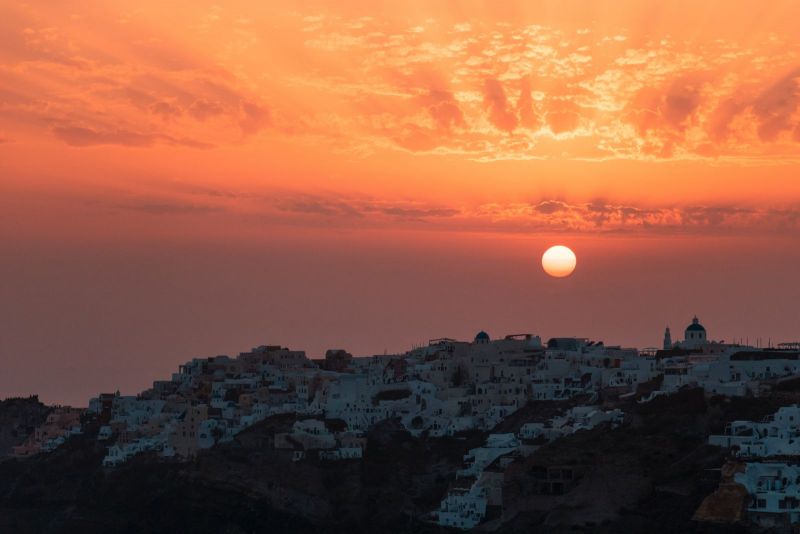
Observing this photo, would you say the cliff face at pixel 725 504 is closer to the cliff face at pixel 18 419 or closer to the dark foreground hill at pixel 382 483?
the dark foreground hill at pixel 382 483

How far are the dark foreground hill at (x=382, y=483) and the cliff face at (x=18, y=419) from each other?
12133mm

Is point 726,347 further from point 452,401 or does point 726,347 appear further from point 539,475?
point 539,475

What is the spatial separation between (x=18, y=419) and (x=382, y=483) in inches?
2158

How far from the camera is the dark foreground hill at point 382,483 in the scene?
97375 millimetres

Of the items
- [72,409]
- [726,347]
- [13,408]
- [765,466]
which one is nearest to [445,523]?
[765,466]

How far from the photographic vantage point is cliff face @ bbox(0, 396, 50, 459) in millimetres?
159375

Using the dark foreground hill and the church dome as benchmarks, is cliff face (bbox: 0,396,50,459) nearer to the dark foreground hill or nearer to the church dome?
the dark foreground hill

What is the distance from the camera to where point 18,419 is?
6417 inches

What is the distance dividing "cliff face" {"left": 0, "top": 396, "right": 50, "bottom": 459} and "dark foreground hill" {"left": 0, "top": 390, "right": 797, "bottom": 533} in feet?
39.8

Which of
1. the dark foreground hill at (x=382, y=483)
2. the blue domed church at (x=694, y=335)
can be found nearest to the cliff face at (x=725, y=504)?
the dark foreground hill at (x=382, y=483)

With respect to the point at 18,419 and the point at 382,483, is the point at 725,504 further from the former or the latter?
the point at 18,419

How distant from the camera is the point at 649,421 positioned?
106 metres

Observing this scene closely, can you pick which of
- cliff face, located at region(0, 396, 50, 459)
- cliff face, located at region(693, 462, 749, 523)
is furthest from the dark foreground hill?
cliff face, located at region(0, 396, 50, 459)

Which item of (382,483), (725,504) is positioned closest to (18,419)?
(382,483)
